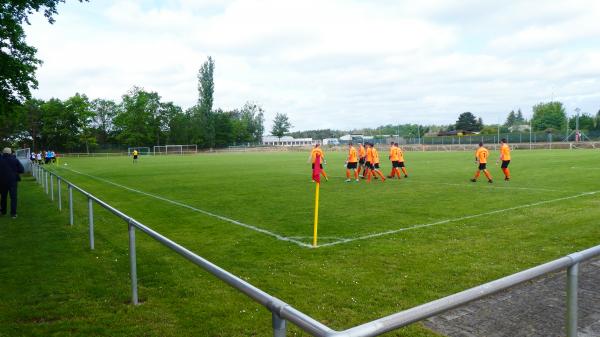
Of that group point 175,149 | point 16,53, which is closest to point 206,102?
point 175,149

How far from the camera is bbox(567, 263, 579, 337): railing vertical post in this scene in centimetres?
268

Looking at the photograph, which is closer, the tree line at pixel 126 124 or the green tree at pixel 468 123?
the tree line at pixel 126 124

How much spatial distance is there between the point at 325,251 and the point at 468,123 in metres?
130

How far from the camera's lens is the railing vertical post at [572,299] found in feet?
8.80

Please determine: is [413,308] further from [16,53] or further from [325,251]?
[16,53]

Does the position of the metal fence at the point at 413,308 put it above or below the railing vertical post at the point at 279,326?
above

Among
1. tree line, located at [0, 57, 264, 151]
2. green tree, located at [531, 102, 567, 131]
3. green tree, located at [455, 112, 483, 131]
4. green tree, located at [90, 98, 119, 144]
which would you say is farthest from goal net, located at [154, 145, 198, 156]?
green tree, located at [531, 102, 567, 131]

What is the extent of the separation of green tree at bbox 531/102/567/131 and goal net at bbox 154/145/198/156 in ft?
260

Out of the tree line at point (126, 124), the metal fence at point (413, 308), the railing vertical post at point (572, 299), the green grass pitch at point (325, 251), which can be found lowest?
the green grass pitch at point (325, 251)

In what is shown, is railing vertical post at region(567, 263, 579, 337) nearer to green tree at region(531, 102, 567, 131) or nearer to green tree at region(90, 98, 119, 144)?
green tree at region(531, 102, 567, 131)

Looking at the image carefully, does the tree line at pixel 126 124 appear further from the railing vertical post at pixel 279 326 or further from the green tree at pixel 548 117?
the railing vertical post at pixel 279 326

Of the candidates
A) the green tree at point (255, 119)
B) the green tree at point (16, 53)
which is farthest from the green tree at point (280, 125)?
the green tree at point (16, 53)

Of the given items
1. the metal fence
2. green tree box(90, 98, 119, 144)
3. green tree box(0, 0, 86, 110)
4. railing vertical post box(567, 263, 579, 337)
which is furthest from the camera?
green tree box(90, 98, 119, 144)

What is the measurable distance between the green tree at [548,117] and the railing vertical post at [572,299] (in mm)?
113353
